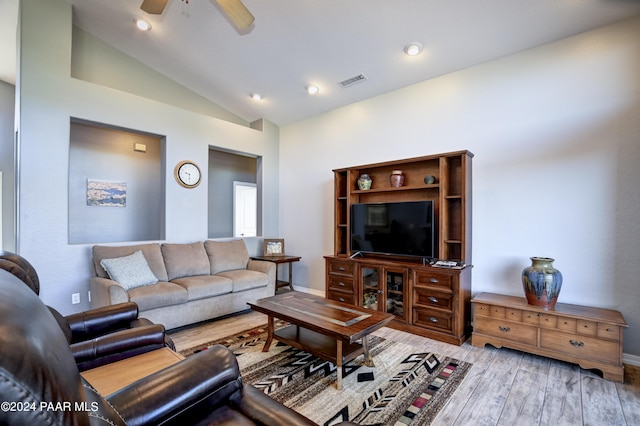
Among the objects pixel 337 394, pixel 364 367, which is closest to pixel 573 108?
pixel 364 367

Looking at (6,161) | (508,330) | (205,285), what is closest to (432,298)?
(508,330)

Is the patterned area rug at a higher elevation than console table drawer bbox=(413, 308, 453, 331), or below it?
below

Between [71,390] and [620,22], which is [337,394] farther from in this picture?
[620,22]

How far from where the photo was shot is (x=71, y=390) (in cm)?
58

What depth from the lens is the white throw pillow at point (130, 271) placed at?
3168 millimetres

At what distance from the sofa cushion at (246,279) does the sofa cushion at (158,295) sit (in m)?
0.67

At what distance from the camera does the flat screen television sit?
3.44m

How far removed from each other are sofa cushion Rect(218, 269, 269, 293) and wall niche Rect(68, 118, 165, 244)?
121 cm

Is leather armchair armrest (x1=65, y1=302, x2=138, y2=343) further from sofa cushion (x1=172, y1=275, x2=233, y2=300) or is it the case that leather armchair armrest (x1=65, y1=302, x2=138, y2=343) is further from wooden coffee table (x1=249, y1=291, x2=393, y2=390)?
sofa cushion (x1=172, y1=275, x2=233, y2=300)

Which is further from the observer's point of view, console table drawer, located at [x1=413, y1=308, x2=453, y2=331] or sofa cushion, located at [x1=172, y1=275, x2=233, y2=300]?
sofa cushion, located at [x1=172, y1=275, x2=233, y2=300]

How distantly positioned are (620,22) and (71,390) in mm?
4351

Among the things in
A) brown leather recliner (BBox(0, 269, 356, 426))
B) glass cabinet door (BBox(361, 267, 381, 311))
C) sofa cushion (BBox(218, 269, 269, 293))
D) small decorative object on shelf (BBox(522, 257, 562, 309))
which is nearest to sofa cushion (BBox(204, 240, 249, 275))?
sofa cushion (BBox(218, 269, 269, 293))

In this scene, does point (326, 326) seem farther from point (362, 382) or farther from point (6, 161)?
point (6, 161)

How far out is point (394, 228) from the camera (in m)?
3.72
